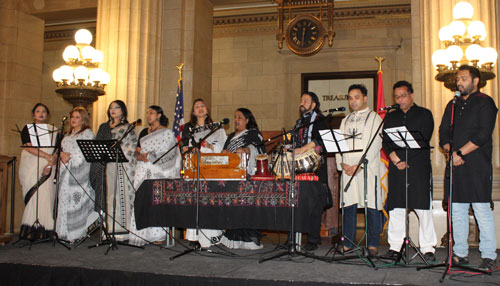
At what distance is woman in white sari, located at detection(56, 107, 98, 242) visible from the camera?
6.04 m

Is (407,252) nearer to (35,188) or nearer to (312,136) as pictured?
(312,136)

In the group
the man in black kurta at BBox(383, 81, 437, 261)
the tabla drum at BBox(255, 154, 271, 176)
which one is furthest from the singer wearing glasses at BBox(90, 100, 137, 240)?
the man in black kurta at BBox(383, 81, 437, 261)

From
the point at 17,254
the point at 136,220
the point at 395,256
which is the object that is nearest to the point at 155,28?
the point at 136,220

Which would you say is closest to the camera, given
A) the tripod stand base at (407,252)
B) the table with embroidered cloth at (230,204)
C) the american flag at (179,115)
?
the tripod stand base at (407,252)

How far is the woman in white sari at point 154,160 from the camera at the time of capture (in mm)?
5812

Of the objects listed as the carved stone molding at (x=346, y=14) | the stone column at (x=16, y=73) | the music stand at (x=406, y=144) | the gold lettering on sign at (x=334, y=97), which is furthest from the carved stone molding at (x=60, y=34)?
the music stand at (x=406, y=144)

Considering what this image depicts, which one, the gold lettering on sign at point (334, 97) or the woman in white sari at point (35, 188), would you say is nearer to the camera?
the woman in white sari at point (35, 188)

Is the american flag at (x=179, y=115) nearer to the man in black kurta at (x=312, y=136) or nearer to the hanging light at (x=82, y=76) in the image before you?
the hanging light at (x=82, y=76)

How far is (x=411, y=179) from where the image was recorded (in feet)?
15.8

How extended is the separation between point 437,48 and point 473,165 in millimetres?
2479

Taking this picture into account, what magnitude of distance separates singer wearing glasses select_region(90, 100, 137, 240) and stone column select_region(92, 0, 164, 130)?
1.55 meters

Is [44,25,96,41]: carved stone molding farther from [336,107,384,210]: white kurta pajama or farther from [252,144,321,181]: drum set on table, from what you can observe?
[336,107,384,210]: white kurta pajama

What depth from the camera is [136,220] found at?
18.4 feet

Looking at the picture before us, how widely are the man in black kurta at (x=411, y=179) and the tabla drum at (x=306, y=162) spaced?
2.42ft
